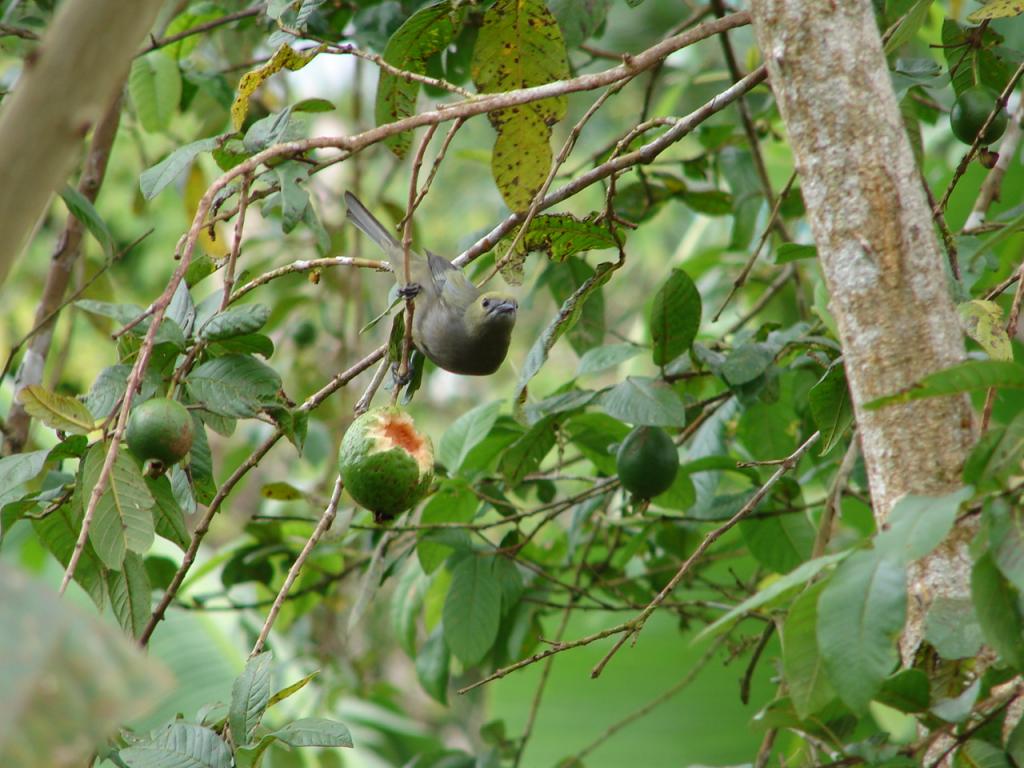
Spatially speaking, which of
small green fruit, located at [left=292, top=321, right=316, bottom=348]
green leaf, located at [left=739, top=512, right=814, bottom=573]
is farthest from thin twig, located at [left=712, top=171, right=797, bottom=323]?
small green fruit, located at [left=292, top=321, right=316, bottom=348]

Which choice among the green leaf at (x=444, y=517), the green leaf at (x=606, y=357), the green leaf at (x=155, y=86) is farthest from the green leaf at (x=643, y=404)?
the green leaf at (x=155, y=86)

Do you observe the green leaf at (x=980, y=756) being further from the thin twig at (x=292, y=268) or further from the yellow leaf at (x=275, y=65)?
the yellow leaf at (x=275, y=65)

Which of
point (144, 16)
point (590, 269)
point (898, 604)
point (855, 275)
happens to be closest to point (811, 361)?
point (590, 269)

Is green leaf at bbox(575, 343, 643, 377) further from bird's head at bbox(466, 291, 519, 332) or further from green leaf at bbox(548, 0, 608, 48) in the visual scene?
green leaf at bbox(548, 0, 608, 48)

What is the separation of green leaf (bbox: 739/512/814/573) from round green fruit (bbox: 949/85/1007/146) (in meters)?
0.87

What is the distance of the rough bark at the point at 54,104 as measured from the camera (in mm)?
673

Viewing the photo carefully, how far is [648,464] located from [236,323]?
2.43 feet

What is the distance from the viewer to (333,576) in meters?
2.72

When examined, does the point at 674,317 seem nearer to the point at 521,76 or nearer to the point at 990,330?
the point at 521,76

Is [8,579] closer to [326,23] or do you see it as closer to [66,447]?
[66,447]

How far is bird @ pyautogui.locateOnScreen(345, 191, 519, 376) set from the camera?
246 centimetres

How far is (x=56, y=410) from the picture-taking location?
151 cm

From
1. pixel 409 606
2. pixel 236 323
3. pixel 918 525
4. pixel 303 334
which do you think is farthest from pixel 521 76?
pixel 303 334

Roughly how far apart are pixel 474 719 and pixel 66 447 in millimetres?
5405
